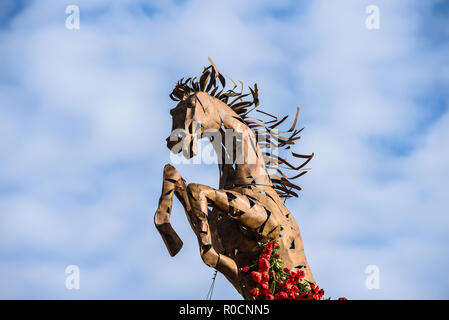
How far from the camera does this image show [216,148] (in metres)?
8.22

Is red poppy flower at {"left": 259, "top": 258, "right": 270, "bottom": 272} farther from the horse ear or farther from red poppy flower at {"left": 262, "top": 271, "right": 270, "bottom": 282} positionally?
the horse ear

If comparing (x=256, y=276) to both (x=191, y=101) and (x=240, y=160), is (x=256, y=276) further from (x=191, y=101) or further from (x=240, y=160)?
(x=191, y=101)

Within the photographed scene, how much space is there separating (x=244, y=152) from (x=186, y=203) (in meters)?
1.24

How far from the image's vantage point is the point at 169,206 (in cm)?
707

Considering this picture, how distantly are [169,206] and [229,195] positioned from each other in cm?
76

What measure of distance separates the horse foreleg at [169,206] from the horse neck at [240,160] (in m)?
0.96

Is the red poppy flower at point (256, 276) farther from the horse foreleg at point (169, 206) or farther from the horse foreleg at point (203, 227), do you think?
the horse foreleg at point (169, 206)

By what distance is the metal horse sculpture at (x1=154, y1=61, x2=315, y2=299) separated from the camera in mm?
7121

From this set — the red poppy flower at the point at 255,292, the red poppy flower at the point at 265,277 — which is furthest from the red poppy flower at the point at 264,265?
the red poppy flower at the point at 255,292

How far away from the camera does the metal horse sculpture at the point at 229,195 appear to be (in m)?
7.12

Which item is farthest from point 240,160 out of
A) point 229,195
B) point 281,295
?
point 281,295
